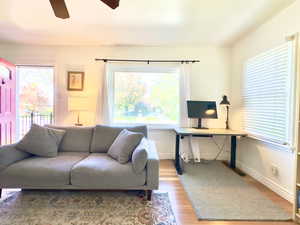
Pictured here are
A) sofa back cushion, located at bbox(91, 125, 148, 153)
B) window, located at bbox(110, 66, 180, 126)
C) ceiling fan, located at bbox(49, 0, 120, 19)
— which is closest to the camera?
ceiling fan, located at bbox(49, 0, 120, 19)

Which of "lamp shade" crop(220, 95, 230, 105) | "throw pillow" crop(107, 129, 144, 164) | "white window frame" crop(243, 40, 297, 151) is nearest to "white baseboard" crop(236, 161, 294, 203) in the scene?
"white window frame" crop(243, 40, 297, 151)

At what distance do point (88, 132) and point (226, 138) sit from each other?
2.80 meters

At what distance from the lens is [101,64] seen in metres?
4.14

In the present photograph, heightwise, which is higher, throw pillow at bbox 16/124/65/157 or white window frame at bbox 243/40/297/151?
white window frame at bbox 243/40/297/151

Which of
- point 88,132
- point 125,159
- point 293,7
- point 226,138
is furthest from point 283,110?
point 88,132

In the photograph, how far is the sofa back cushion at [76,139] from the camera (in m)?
3.03

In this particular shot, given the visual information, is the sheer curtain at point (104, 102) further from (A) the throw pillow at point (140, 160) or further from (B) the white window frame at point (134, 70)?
(A) the throw pillow at point (140, 160)

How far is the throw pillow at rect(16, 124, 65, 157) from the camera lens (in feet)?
8.56

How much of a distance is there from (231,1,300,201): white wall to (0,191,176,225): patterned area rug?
5.04 feet

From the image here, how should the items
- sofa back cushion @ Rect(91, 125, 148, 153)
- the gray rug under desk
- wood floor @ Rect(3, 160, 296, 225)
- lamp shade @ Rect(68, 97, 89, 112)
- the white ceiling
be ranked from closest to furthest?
1. wood floor @ Rect(3, 160, 296, 225)
2. the gray rug under desk
3. the white ceiling
4. sofa back cushion @ Rect(91, 125, 148, 153)
5. lamp shade @ Rect(68, 97, 89, 112)

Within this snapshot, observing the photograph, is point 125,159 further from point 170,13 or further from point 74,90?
point 74,90

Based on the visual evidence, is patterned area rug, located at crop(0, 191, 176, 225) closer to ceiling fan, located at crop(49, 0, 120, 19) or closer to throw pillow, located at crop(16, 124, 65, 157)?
throw pillow, located at crop(16, 124, 65, 157)

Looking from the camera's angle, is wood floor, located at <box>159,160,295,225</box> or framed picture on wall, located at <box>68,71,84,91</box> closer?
wood floor, located at <box>159,160,295,225</box>

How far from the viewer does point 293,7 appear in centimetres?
241
